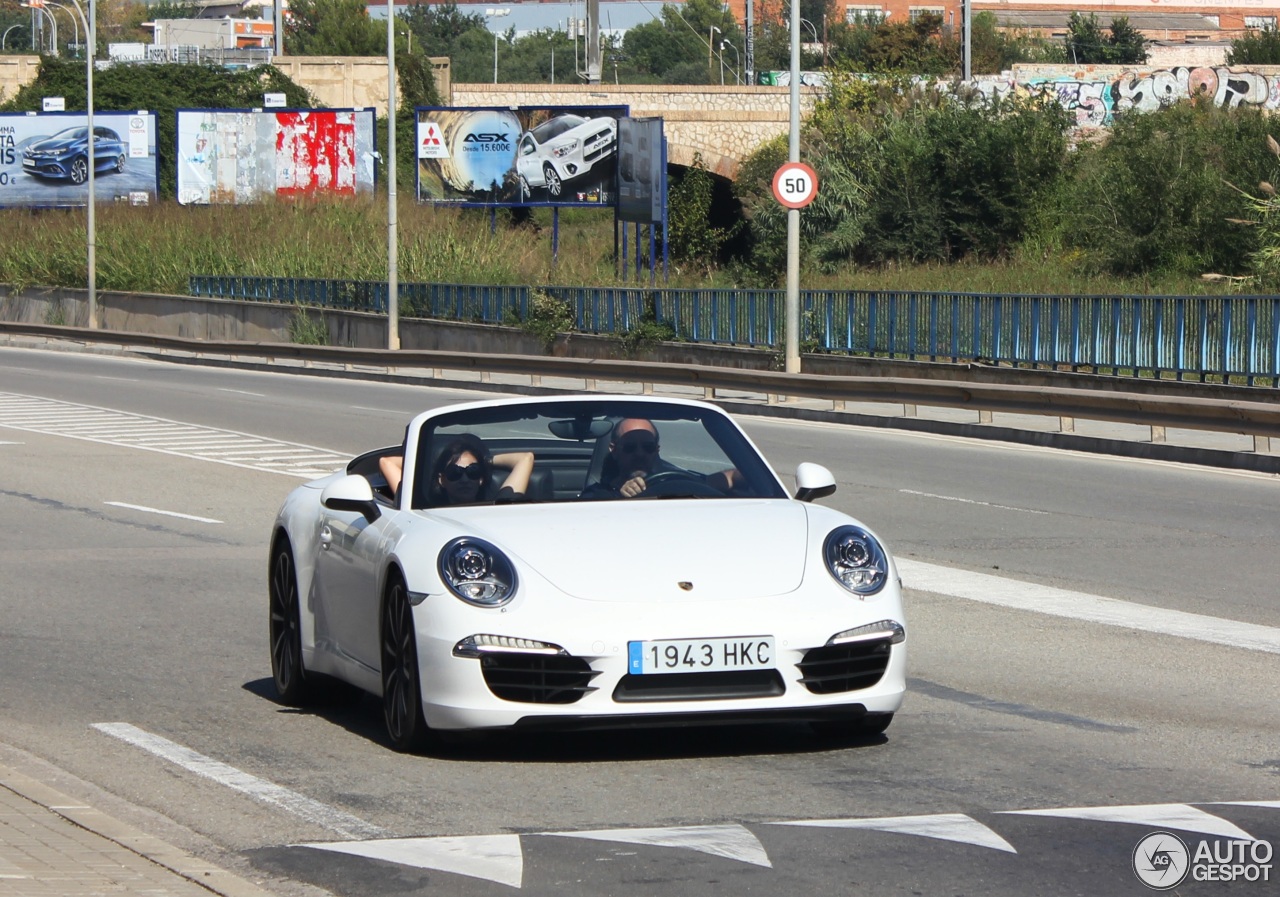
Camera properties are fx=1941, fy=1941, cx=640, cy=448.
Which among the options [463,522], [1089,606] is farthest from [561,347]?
[463,522]

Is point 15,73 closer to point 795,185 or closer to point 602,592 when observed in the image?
point 795,185

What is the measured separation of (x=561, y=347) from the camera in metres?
39.9

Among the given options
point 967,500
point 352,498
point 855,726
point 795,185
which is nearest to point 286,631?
point 352,498

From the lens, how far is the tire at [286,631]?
830cm

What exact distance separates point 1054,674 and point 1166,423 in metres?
13.4

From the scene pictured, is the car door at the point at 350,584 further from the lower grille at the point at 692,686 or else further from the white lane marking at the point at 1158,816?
the white lane marking at the point at 1158,816

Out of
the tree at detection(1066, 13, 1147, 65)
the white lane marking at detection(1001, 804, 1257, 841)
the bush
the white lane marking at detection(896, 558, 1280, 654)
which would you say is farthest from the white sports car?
the tree at detection(1066, 13, 1147, 65)

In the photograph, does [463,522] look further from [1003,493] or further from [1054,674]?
[1003,493]

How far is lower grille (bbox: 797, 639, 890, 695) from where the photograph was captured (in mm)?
6715

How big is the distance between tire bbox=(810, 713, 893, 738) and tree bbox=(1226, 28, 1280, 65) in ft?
287

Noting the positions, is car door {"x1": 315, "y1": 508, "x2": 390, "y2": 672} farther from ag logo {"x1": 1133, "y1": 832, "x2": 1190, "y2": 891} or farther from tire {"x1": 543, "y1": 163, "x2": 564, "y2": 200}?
tire {"x1": 543, "y1": 163, "x2": 564, "y2": 200}

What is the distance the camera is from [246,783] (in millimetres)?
6746

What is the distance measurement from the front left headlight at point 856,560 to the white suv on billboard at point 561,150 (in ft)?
169
